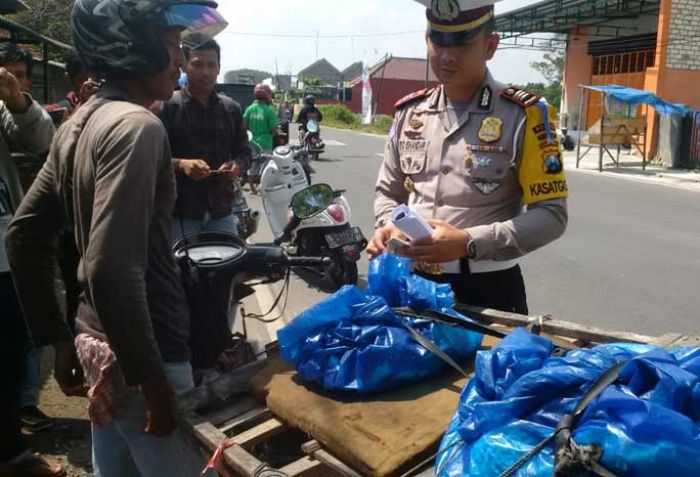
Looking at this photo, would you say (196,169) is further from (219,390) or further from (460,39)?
(219,390)

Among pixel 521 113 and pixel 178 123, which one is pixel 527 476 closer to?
pixel 521 113

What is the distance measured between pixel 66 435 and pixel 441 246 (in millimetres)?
2463

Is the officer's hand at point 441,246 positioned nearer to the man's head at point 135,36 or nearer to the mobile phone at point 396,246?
the mobile phone at point 396,246

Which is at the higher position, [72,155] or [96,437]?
[72,155]

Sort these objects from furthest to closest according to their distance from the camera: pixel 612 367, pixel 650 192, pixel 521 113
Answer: pixel 650 192 → pixel 521 113 → pixel 612 367

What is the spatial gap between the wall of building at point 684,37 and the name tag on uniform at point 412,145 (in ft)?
61.4

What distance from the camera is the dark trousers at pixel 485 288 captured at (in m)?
2.25

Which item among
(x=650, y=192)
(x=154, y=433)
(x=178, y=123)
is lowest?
(x=650, y=192)

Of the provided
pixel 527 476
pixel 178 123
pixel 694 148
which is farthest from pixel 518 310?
pixel 694 148

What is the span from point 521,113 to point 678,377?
1.16m

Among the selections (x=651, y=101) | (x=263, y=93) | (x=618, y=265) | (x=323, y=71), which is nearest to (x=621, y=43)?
(x=651, y=101)

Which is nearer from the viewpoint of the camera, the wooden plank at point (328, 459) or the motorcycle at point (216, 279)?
the wooden plank at point (328, 459)

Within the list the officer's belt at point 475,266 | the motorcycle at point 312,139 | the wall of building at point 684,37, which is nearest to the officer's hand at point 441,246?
the officer's belt at point 475,266

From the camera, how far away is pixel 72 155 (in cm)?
169
